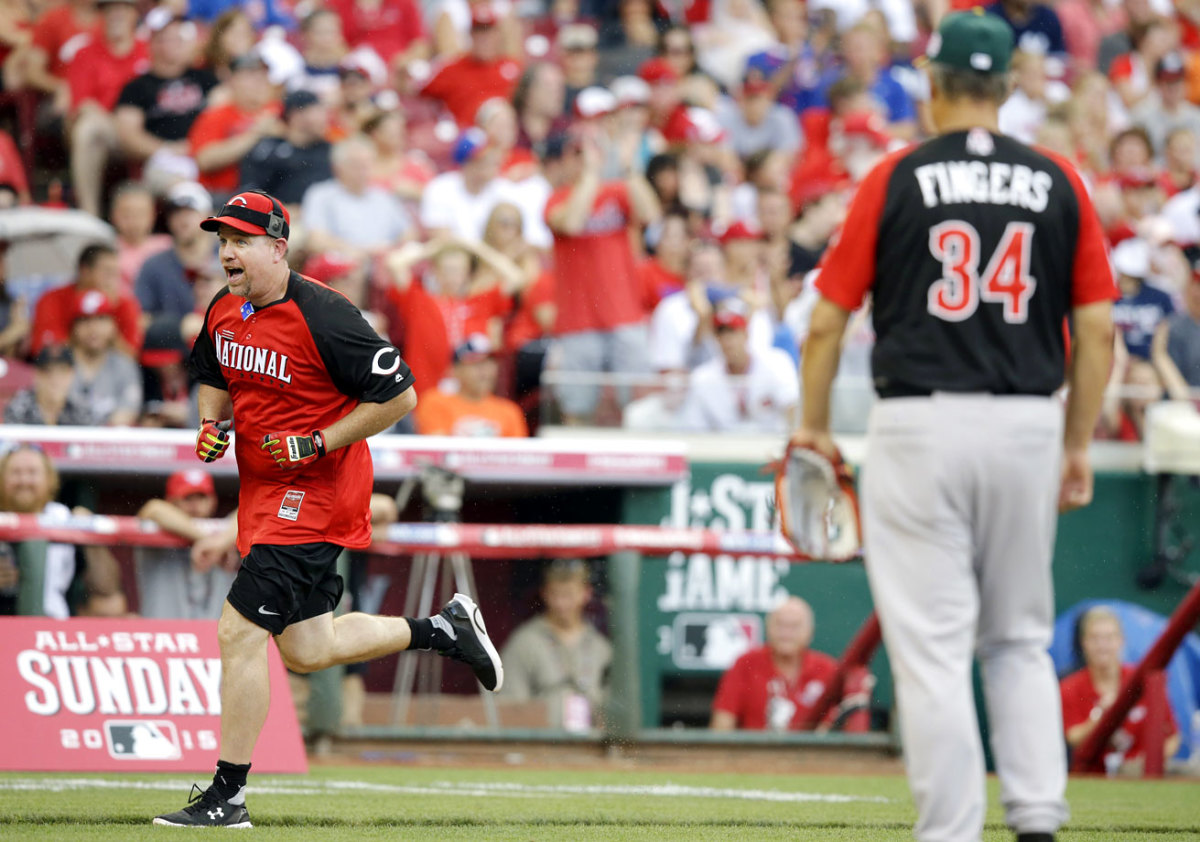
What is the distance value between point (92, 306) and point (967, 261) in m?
6.85

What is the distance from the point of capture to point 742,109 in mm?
14586

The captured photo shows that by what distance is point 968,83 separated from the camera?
161 inches

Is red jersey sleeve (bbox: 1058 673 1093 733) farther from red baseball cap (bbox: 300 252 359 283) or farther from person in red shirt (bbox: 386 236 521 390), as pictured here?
red baseball cap (bbox: 300 252 359 283)

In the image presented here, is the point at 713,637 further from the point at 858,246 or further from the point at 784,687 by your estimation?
the point at 858,246

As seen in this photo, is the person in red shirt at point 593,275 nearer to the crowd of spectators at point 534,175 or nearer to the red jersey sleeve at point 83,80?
the crowd of spectators at point 534,175

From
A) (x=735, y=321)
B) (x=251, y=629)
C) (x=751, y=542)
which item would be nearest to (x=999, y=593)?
(x=251, y=629)

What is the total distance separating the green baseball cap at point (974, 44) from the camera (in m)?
4.03

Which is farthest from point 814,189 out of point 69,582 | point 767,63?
point 69,582

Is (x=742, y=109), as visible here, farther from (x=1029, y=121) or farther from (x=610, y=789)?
(x=610, y=789)

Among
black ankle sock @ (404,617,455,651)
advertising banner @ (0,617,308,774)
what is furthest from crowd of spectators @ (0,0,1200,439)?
black ankle sock @ (404,617,455,651)

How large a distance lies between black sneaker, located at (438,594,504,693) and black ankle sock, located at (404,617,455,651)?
0.04m

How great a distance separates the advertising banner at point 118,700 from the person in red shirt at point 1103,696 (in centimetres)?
416

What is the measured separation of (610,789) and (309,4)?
9.03 meters

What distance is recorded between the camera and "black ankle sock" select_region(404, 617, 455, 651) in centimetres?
625
